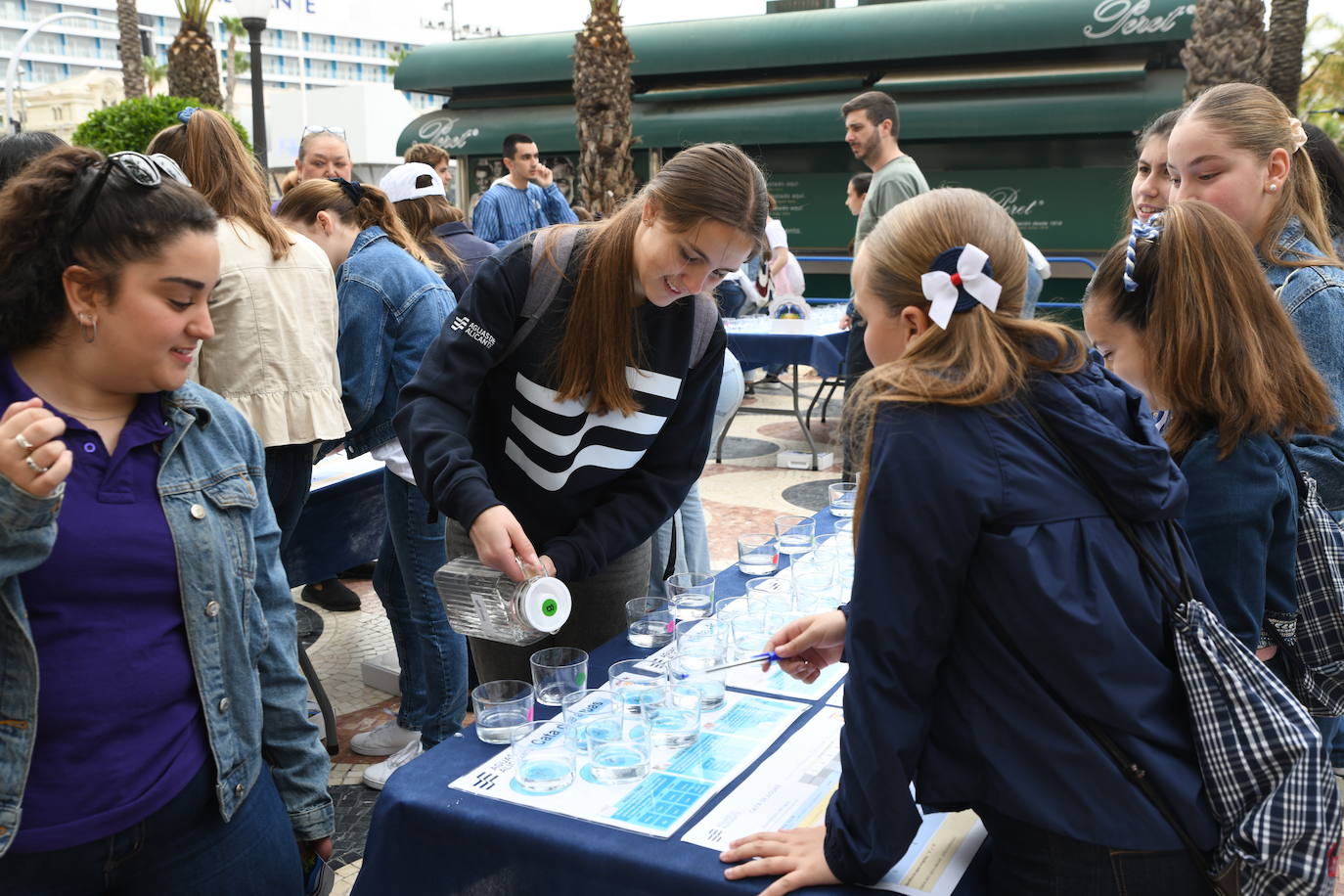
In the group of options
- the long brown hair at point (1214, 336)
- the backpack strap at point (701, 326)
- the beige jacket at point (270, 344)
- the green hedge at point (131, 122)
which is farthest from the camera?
the green hedge at point (131, 122)

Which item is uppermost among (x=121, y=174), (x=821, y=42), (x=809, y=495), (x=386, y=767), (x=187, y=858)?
(x=821, y=42)

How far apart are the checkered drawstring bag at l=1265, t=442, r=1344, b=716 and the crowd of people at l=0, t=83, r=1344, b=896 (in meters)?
0.02

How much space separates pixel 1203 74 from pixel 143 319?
1118cm

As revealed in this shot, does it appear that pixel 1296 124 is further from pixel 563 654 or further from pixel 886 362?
pixel 563 654

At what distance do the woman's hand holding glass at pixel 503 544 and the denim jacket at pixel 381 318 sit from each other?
1.42 meters

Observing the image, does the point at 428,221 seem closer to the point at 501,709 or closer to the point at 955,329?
the point at 501,709

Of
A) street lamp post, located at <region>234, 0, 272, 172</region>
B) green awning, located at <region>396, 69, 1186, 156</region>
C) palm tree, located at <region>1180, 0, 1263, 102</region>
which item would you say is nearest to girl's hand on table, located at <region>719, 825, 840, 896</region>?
street lamp post, located at <region>234, 0, 272, 172</region>

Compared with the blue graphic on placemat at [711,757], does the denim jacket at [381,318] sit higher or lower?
higher

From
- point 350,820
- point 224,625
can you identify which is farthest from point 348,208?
point 224,625

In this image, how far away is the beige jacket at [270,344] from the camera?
10.0 ft

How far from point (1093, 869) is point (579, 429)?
1373 mm

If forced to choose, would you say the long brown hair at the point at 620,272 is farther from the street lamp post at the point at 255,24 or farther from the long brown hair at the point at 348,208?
the street lamp post at the point at 255,24

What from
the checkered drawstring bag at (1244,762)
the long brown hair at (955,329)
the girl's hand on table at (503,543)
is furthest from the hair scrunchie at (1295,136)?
the girl's hand on table at (503,543)

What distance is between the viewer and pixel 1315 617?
6.88ft
